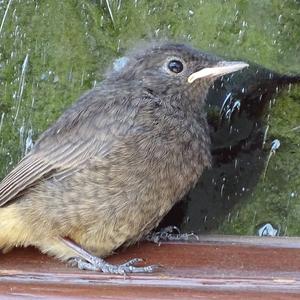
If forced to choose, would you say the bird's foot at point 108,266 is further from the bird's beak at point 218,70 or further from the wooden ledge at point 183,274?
the bird's beak at point 218,70

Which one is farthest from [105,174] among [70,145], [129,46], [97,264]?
[129,46]

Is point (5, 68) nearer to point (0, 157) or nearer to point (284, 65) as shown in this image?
point (0, 157)

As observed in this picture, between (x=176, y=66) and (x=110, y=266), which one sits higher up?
(x=176, y=66)

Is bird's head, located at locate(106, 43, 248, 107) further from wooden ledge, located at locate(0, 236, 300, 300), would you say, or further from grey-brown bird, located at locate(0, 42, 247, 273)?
wooden ledge, located at locate(0, 236, 300, 300)

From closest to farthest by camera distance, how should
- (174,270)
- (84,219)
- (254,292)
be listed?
(254,292) → (174,270) → (84,219)

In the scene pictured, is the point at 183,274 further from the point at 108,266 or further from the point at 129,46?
the point at 129,46

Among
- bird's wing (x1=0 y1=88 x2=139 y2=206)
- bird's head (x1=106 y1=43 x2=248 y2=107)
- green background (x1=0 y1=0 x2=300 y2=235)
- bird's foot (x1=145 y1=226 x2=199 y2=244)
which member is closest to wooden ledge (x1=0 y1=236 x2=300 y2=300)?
bird's foot (x1=145 y1=226 x2=199 y2=244)

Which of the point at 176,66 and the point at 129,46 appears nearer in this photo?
the point at 176,66

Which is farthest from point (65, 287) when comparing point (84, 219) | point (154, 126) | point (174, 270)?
point (154, 126)
